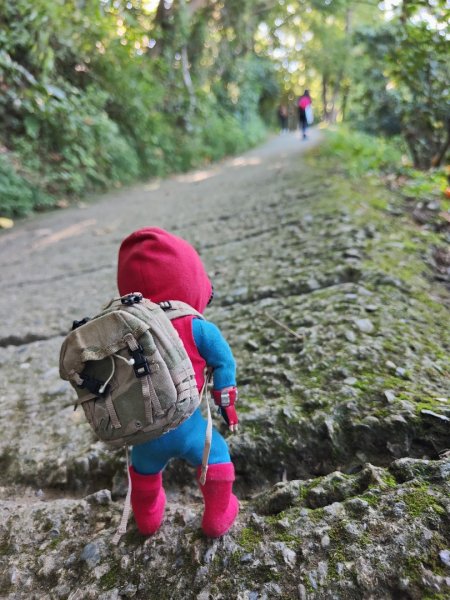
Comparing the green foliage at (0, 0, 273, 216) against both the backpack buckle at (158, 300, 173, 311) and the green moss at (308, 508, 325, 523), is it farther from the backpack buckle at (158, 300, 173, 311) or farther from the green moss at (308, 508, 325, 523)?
the green moss at (308, 508, 325, 523)

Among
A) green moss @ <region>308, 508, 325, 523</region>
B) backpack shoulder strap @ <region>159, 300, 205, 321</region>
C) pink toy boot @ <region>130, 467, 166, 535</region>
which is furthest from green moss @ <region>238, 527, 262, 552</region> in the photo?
backpack shoulder strap @ <region>159, 300, 205, 321</region>

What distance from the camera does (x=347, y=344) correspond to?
183 cm

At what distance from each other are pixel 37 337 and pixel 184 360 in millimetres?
1756

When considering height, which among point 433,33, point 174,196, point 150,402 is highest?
point 433,33

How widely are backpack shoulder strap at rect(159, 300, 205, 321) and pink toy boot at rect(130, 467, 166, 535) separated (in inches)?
20.6

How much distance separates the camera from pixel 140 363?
1121 mm

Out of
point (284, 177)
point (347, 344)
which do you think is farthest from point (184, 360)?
point (284, 177)

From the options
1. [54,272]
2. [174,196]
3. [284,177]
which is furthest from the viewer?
[174,196]

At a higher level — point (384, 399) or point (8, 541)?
point (384, 399)

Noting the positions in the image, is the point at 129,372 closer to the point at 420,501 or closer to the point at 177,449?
the point at 177,449

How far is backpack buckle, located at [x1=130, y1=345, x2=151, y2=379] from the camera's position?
3.67 feet

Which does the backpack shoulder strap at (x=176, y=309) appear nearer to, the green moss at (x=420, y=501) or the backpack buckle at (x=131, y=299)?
the backpack buckle at (x=131, y=299)

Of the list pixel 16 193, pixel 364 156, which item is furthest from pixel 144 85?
pixel 364 156

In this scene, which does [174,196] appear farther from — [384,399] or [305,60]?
[305,60]
